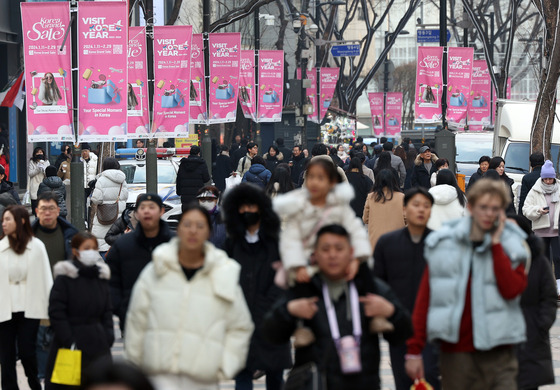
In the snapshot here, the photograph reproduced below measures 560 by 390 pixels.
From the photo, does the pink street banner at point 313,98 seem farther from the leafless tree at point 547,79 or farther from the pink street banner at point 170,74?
the leafless tree at point 547,79

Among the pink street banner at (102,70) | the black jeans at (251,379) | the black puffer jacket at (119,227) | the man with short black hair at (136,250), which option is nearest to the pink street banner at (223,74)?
the pink street banner at (102,70)

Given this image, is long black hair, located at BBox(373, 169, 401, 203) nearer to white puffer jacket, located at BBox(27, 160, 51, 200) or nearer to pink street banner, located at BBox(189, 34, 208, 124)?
white puffer jacket, located at BBox(27, 160, 51, 200)

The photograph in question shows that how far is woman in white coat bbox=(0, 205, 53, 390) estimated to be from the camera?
821 cm

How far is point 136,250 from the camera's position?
25.9 feet

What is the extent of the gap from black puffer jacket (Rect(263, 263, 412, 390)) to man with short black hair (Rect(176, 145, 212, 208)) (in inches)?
527

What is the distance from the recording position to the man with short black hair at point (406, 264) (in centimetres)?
724

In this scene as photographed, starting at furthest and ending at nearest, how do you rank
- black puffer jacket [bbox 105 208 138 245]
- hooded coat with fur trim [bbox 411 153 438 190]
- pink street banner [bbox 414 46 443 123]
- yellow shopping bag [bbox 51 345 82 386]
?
pink street banner [bbox 414 46 443 123]
hooded coat with fur trim [bbox 411 153 438 190]
black puffer jacket [bbox 105 208 138 245]
yellow shopping bag [bbox 51 345 82 386]

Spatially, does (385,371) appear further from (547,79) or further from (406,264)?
(547,79)

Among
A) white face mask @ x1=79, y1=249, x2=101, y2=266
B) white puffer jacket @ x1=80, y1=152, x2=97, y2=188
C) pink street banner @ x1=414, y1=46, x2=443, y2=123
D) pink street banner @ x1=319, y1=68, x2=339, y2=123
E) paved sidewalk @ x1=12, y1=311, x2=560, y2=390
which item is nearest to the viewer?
white face mask @ x1=79, y1=249, x2=101, y2=266

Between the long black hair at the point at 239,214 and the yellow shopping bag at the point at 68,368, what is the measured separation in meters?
1.29

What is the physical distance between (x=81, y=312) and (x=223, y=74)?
57.8 feet

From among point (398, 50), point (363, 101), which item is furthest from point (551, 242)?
point (398, 50)

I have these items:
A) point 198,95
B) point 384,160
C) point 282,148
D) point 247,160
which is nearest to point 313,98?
point 282,148

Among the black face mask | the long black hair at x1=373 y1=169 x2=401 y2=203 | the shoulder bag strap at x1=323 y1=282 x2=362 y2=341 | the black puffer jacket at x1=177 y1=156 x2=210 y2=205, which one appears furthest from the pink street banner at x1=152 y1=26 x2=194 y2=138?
the shoulder bag strap at x1=323 y1=282 x2=362 y2=341
